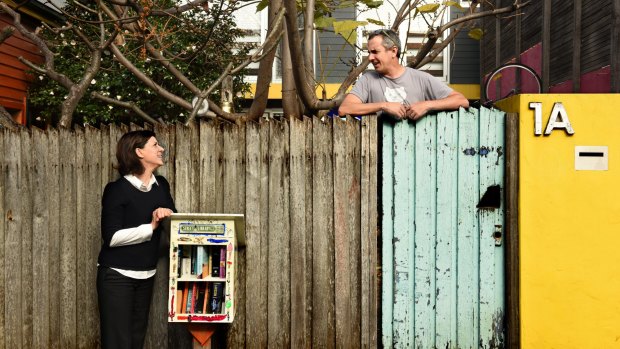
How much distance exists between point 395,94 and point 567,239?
1758 mm

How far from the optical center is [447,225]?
5.50 meters

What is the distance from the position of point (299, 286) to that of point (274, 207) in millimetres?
663

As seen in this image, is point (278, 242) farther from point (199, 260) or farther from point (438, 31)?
point (438, 31)

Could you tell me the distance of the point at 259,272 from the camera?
18.3 feet

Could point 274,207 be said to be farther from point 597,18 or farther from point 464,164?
point 597,18

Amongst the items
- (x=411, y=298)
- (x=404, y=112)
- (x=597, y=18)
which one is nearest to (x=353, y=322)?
(x=411, y=298)

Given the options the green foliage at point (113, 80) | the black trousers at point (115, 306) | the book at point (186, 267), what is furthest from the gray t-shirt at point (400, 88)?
the green foliage at point (113, 80)

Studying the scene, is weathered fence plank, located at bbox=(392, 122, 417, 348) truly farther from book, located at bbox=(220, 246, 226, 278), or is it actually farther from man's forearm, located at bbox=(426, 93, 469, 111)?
book, located at bbox=(220, 246, 226, 278)

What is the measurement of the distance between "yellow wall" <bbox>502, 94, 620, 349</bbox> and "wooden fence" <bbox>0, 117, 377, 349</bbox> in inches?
47.1

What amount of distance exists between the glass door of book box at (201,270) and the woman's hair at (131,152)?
0.51 metres

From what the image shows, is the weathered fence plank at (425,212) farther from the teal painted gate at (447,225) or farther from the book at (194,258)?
the book at (194,258)

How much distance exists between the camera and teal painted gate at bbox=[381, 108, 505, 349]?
5477mm

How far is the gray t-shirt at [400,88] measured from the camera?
18.6ft

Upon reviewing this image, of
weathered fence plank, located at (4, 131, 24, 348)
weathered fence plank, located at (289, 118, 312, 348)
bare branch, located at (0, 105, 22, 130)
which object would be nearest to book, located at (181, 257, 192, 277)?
weathered fence plank, located at (289, 118, 312, 348)
